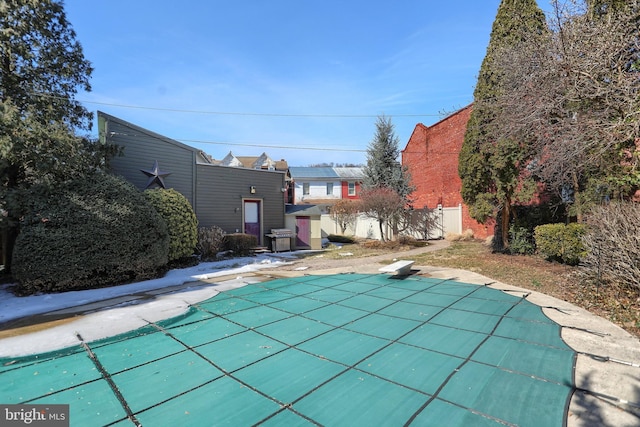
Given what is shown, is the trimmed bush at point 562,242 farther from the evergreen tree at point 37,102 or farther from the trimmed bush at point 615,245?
the evergreen tree at point 37,102

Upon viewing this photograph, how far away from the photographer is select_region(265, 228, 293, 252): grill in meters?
14.2

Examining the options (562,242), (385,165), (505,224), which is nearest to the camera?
(562,242)

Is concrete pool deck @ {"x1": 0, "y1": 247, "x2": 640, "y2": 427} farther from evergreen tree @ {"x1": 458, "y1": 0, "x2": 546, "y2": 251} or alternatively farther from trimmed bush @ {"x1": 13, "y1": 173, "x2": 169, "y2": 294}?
evergreen tree @ {"x1": 458, "y1": 0, "x2": 546, "y2": 251}

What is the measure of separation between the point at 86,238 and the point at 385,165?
14509mm

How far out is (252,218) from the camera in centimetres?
1429

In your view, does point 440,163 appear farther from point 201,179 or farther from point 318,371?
point 318,371

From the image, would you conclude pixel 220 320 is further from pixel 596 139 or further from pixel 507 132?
pixel 507 132

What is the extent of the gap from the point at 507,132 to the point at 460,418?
25.0 ft

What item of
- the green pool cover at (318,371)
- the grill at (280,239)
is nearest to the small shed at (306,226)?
the grill at (280,239)

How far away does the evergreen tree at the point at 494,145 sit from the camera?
9500mm

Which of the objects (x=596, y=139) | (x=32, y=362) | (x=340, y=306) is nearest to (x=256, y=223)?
(x=340, y=306)

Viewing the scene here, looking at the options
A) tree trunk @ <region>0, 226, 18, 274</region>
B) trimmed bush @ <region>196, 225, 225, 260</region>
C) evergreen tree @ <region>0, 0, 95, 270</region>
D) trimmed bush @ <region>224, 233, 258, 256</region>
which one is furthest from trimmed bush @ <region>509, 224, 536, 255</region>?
tree trunk @ <region>0, 226, 18, 274</region>

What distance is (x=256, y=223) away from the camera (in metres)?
14.4

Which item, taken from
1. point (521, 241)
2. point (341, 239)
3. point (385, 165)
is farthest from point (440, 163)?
point (521, 241)
